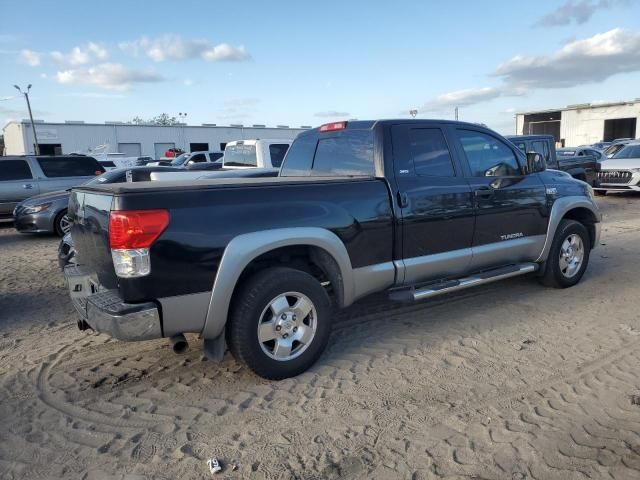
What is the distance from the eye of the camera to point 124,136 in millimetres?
47438

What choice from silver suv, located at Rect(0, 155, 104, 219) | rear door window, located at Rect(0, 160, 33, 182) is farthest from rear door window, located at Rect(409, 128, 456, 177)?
rear door window, located at Rect(0, 160, 33, 182)

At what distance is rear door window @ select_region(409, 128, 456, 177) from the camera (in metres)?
4.66

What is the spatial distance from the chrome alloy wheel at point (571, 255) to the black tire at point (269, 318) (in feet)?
11.2

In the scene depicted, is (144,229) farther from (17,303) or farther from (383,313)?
(17,303)

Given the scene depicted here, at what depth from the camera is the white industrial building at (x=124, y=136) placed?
4459 centimetres

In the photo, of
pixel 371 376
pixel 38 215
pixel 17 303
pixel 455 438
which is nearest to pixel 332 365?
pixel 371 376

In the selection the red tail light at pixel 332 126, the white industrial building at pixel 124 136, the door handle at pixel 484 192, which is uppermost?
the white industrial building at pixel 124 136

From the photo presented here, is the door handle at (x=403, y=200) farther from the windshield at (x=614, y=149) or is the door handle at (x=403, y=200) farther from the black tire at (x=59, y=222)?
the windshield at (x=614, y=149)

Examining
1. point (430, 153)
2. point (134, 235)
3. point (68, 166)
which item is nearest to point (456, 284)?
point (430, 153)

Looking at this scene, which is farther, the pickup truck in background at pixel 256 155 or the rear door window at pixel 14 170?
the rear door window at pixel 14 170

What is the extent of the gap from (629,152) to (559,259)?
13192 mm

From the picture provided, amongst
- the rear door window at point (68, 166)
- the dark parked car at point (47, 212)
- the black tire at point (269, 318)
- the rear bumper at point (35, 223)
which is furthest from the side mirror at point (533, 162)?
the rear door window at point (68, 166)

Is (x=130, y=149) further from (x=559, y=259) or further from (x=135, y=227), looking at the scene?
(x=135, y=227)

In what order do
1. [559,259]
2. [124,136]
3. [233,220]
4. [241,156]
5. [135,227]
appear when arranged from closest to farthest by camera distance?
[135,227] → [233,220] → [559,259] → [241,156] → [124,136]
